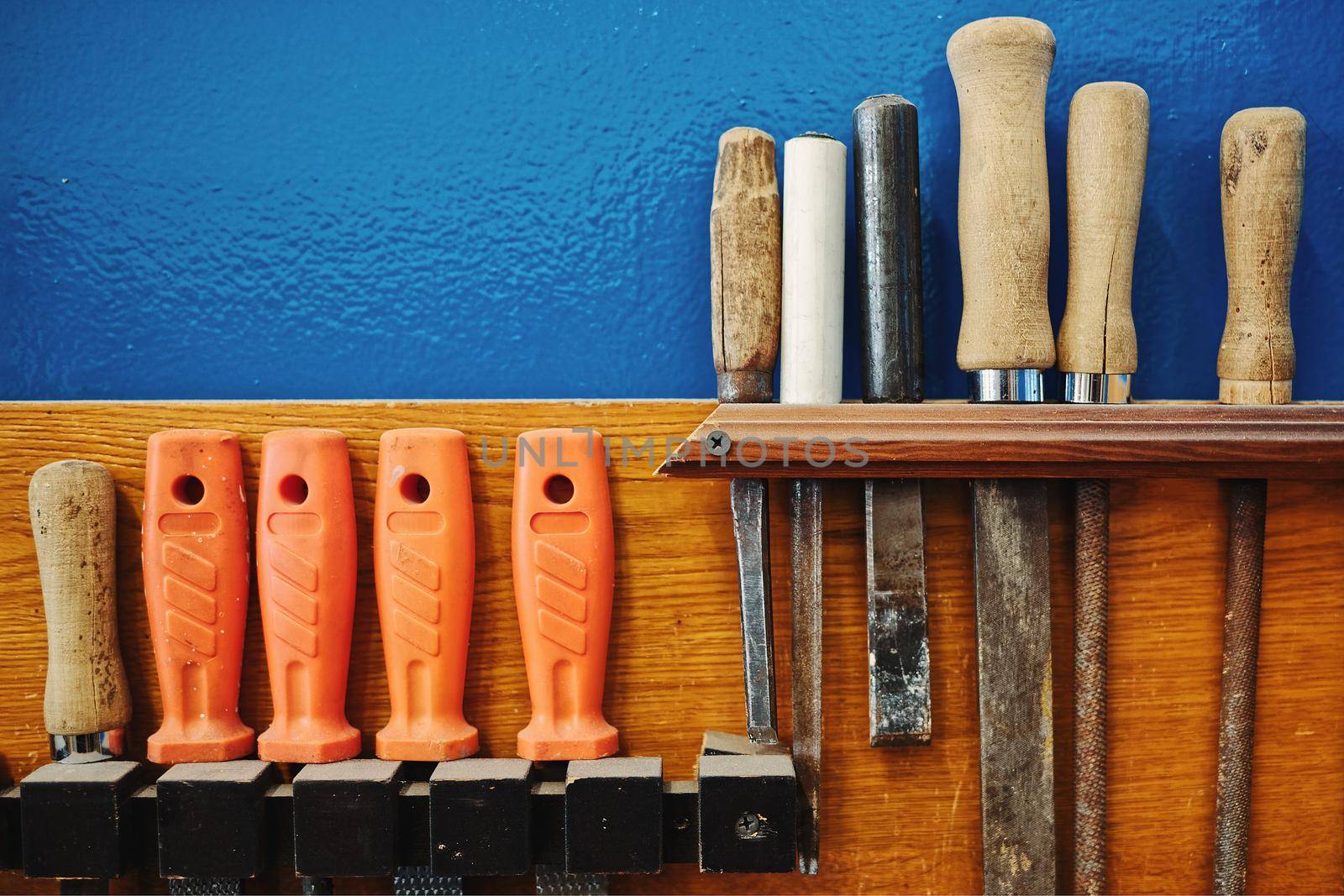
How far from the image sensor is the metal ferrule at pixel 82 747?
726 mm

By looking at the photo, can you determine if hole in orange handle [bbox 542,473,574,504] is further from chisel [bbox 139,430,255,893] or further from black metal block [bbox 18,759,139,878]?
black metal block [bbox 18,759,139,878]

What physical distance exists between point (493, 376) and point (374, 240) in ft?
0.56

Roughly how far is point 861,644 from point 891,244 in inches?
13.6

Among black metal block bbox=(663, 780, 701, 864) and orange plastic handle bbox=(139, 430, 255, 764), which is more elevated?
orange plastic handle bbox=(139, 430, 255, 764)

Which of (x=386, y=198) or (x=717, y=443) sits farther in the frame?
(x=386, y=198)

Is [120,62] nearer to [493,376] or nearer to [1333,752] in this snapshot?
[493,376]

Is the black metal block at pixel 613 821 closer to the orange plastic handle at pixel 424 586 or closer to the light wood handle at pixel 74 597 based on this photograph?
the orange plastic handle at pixel 424 586

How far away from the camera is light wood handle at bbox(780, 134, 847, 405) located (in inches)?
27.5

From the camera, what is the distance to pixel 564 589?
72cm

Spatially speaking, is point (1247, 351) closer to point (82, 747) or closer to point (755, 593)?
point (755, 593)

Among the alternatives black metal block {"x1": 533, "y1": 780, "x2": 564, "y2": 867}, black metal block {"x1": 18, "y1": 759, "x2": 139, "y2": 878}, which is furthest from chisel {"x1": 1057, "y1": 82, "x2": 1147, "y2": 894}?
black metal block {"x1": 18, "y1": 759, "x2": 139, "y2": 878}

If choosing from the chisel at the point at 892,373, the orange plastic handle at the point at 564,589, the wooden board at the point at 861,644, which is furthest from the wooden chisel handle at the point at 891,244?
the orange plastic handle at the point at 564,589

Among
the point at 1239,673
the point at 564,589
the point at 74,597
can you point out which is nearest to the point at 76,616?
the point at 74,597

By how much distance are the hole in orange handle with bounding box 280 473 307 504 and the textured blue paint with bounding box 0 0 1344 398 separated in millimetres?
124
